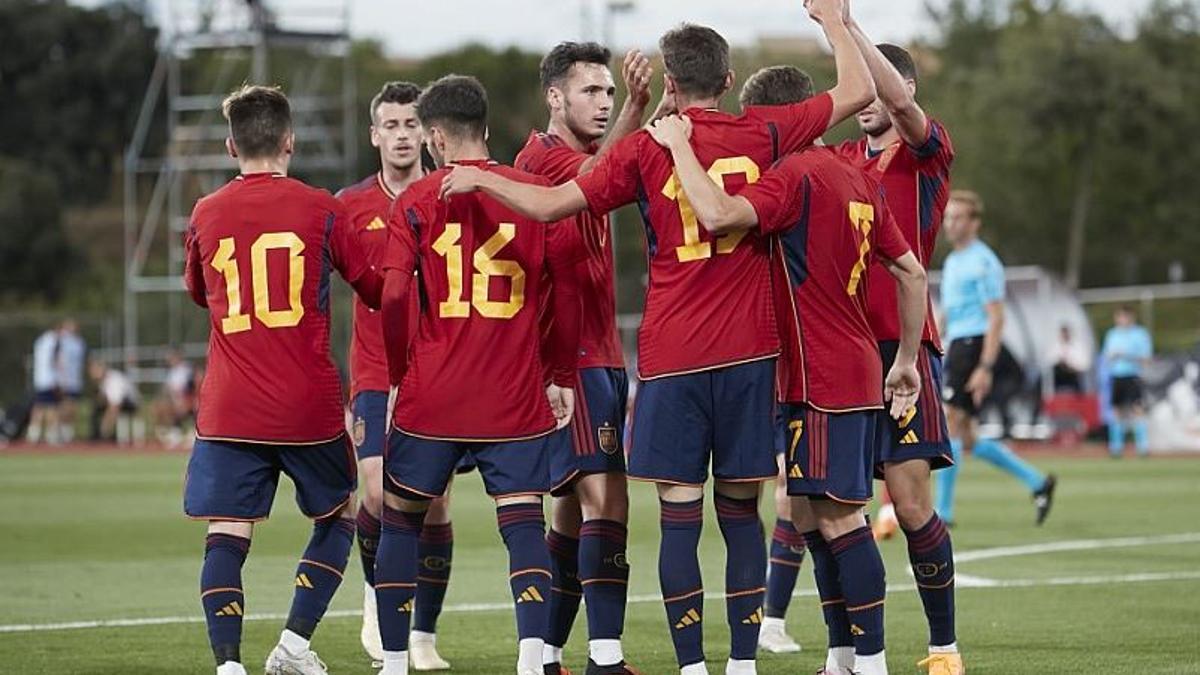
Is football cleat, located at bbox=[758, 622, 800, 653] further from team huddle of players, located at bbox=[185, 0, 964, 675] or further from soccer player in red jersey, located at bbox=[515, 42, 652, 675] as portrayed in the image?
soccer player in red jersey, located at bbox=[515, 42, 652, 675]

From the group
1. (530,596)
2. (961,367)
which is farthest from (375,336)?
(961,367)

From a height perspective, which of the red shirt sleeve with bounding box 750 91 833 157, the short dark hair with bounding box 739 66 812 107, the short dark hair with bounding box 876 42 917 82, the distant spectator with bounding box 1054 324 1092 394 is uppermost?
the short dark hair with bounding box 876 42 917 82

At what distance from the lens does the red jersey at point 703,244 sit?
6977mm

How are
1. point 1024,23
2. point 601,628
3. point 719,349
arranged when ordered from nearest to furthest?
point 719,349
point 601,628
point 1024,23

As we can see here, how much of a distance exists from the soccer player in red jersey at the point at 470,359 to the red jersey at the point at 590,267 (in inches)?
11.9

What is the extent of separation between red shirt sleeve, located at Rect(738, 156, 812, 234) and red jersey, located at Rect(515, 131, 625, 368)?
32.3 inches

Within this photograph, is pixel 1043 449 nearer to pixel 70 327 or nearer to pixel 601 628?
pixel 70 327

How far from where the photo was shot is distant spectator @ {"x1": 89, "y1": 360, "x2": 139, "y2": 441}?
36.3 m

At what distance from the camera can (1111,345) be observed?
28.5 metres

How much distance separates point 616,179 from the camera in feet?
22.9

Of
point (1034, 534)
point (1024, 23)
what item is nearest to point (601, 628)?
point (1034, 534)

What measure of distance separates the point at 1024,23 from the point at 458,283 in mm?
65795

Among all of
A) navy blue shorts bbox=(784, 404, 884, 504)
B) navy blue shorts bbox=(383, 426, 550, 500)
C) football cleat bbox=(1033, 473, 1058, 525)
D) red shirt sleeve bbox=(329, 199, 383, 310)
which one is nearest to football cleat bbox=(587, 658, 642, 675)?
navy blue shorts bbox=(383, 426, 550, 500)

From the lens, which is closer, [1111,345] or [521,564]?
[521,564]
